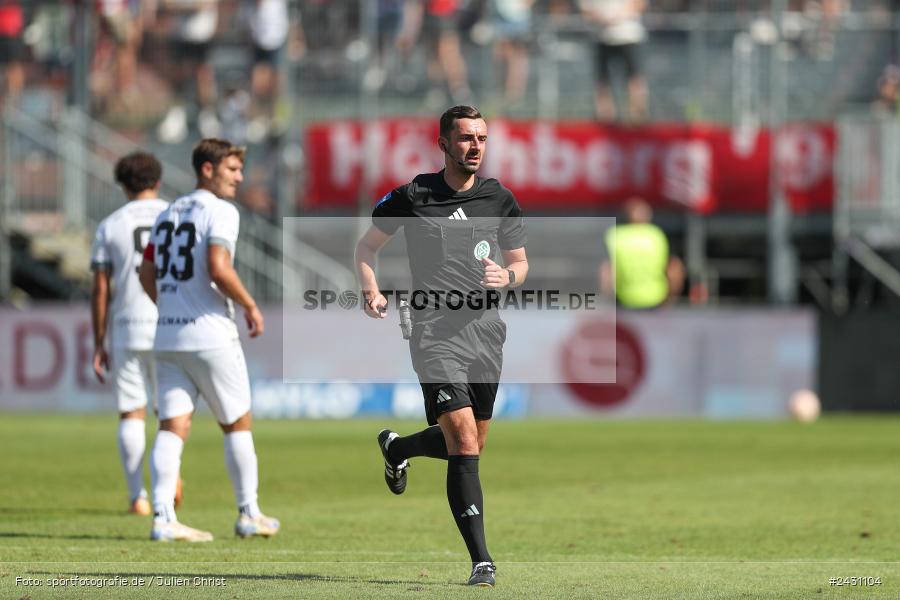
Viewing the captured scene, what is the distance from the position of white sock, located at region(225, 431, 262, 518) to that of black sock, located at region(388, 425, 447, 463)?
1.58m

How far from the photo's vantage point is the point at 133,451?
11570 mm

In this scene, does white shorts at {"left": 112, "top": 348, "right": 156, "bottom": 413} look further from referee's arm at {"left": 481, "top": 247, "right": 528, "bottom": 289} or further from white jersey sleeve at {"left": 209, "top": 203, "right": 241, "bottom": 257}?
referee's arm at {"left": 481, "top": 247, "right": 528, "bottom": 289}

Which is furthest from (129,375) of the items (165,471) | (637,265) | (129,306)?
(637,265)

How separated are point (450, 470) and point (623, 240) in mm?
14165

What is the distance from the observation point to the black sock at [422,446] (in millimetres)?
8484

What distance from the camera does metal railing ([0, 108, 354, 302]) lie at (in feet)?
78.3

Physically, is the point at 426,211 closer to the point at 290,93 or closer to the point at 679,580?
the point at 679,580

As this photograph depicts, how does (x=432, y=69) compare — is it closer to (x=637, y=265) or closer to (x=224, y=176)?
(x=637, y=265)

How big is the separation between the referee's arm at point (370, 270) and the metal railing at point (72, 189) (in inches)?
602

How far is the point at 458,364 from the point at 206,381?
8.35 feet

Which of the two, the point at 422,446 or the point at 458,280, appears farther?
the point at 422,446

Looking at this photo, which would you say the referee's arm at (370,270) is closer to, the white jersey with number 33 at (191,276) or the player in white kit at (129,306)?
the white jersey with number 33 at (191,276)

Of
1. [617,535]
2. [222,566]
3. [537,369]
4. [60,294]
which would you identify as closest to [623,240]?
[537,369]

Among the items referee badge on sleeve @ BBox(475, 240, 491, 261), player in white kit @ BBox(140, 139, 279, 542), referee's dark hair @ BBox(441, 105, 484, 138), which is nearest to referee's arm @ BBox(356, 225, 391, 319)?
referee badge on sleeve @ BBox(475, 240, 491, 261)
